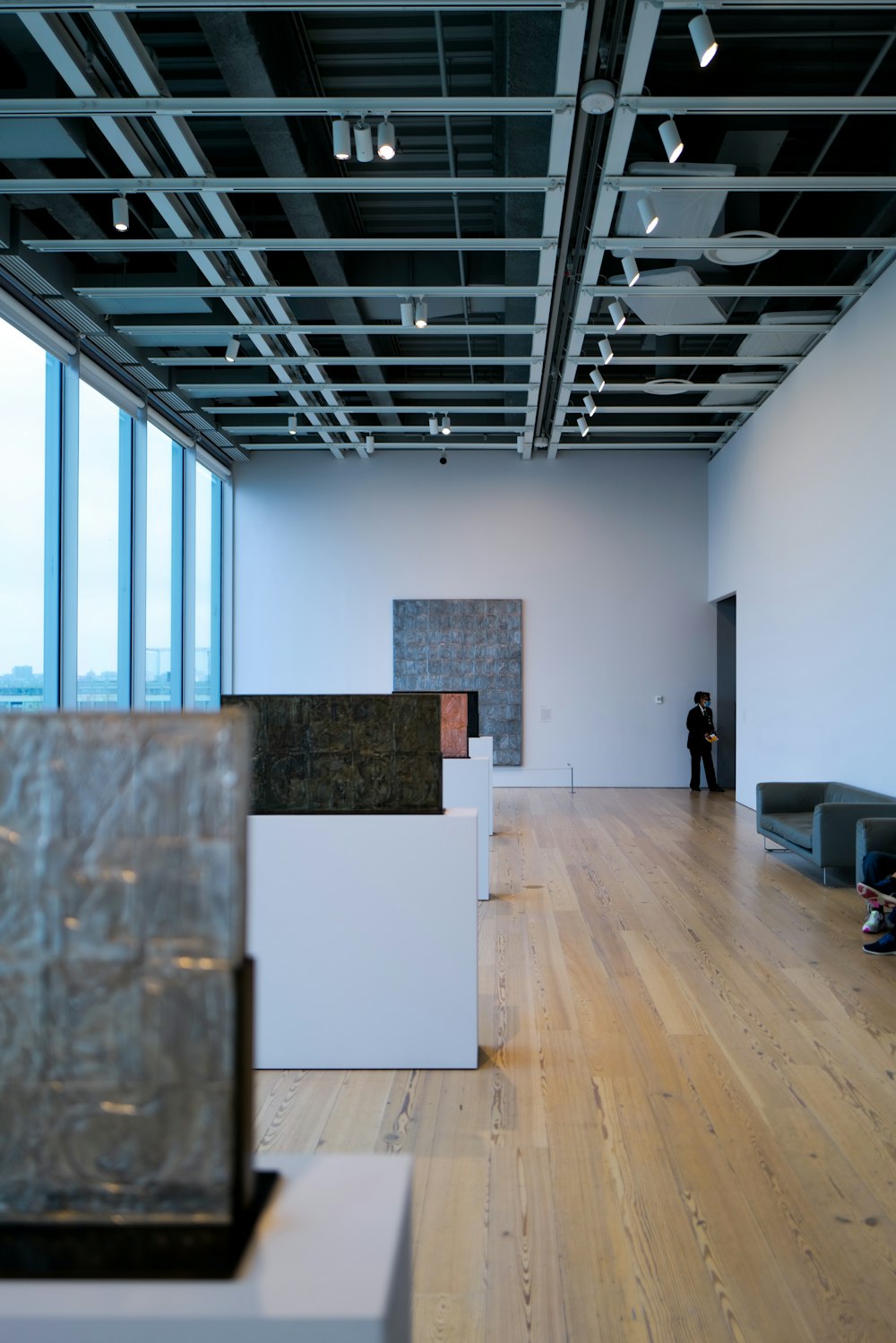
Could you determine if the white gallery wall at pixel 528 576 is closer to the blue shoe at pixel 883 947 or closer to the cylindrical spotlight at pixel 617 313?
the cylindrical spotlight at pixel 617 313

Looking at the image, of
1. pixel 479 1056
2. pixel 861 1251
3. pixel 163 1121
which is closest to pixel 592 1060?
pixel 479 1056

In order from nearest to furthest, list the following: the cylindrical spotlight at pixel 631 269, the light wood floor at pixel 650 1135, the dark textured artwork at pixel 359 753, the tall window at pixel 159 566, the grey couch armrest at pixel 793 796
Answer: the light wood floor at pixel 650 1135 < the dark textured artwork at pixel 359 753 < the cylindrical spotlight at pixel 631 269 < the grey couch armrest at pixel 793 796 < the tall window at pixel 159 566

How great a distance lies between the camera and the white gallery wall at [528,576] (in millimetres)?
13406

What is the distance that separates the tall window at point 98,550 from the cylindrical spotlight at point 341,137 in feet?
14.8

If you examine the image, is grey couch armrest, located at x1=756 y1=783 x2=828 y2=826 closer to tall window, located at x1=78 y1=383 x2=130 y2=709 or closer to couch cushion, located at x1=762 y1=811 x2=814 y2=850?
couch cushion, located at x1=762 y1=811 x2=814 y2=850

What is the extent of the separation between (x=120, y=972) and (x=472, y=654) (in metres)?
12.5

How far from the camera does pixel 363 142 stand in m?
5.34

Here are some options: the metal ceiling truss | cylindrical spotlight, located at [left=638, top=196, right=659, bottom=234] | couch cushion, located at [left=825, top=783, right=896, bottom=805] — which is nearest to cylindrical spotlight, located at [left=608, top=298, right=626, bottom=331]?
the metal ceiling truss

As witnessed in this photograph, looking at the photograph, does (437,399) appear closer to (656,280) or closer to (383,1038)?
(656,280)

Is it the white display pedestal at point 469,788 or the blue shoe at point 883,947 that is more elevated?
the white display pedestal at point 469,788

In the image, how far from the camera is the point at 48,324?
27.0ft

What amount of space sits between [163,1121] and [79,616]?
27.7 feet

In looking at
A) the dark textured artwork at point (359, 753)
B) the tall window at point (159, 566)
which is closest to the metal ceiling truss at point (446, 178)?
the tall window at point (159, 566)

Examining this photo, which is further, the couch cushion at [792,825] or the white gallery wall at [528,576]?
the white gallery wall at [528,576]
